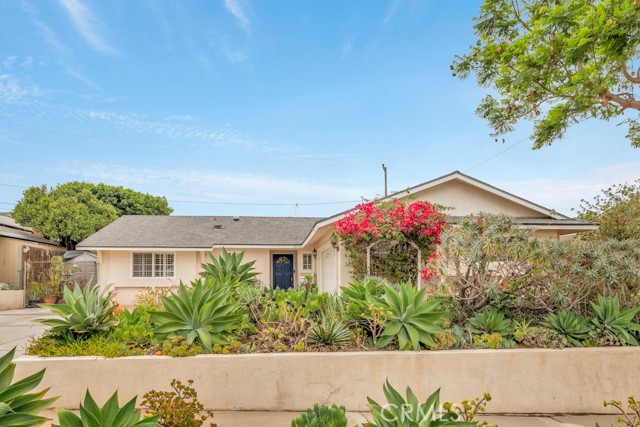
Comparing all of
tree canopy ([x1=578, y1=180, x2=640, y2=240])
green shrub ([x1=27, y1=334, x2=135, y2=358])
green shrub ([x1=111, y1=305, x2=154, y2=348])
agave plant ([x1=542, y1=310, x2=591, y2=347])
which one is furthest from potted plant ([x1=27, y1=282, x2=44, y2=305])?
tree canopy ([x1=578, y1=180, x2=640, y2=240])

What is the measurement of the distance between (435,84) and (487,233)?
8315 millimetres

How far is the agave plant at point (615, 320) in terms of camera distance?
633 cm

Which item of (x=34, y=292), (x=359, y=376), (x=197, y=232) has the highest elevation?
(x=197, y=232)

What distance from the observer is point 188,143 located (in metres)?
21.1

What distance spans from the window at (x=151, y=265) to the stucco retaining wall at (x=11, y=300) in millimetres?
6147

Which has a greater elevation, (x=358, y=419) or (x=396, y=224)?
(x=396, y=224)

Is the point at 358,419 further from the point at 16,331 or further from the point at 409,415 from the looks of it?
the point at 16,331

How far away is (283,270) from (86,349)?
54.7ft

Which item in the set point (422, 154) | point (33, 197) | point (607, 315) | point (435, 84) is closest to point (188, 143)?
point (422, 154)

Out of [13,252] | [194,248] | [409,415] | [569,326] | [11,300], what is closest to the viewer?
[409,415]

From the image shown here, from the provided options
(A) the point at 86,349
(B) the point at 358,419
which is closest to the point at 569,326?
(B) the point at 358,419

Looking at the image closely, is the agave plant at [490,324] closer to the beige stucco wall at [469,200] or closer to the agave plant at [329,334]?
the agave plant at [329,334]

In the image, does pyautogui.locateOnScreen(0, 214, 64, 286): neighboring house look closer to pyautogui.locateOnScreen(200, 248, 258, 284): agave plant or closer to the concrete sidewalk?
pyautogui.locateOnScreen(200, 248, 258, 284): agave plant

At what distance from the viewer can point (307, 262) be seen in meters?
22.7
